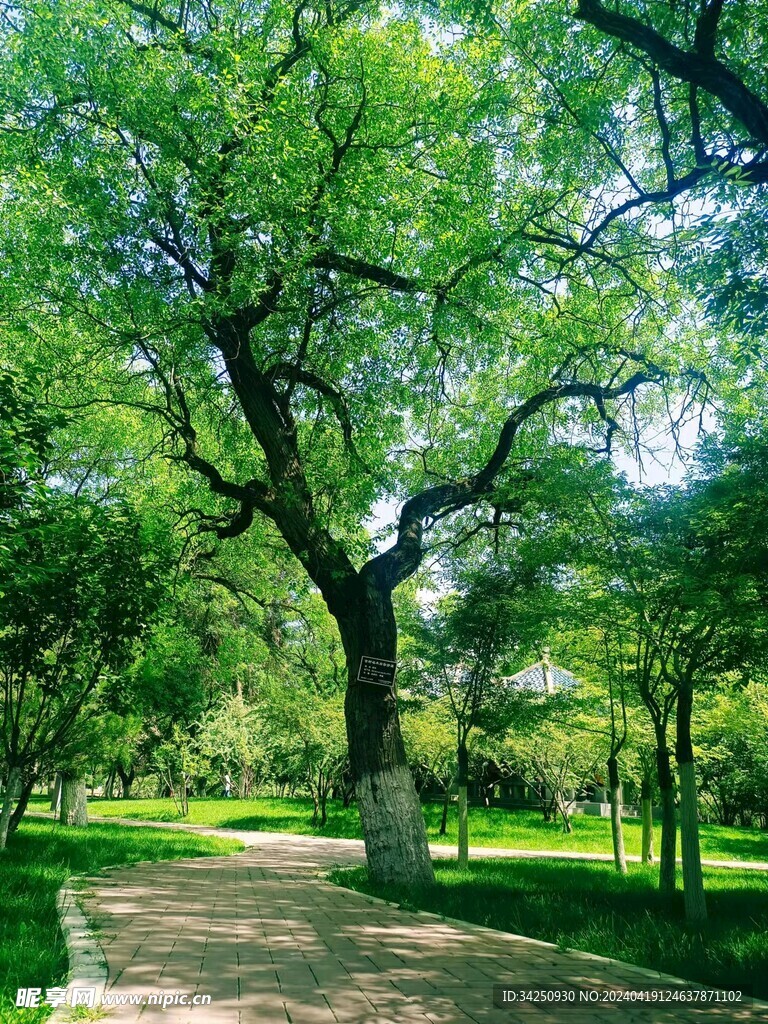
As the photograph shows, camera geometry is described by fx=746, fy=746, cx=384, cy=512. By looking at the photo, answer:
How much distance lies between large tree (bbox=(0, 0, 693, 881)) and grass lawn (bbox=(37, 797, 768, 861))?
12665 mm

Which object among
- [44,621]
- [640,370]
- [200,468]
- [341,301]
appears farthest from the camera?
[640,370]

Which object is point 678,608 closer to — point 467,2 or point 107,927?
point 107,927

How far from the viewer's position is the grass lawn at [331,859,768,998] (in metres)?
5.34

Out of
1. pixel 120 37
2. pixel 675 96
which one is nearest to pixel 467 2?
pixel 675 96

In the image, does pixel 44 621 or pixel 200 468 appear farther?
pixel 200 468

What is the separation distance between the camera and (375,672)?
376 inches

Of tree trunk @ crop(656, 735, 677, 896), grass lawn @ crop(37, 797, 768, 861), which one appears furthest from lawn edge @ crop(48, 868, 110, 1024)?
grass lawn @ crop(37, 797, 768, 861)

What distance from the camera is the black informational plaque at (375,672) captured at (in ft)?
31.2

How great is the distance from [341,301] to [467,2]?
364 cm

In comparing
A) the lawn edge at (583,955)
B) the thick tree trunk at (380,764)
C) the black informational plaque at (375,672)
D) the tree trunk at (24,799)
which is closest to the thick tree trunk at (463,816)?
the thick tree trunk at (380,764)

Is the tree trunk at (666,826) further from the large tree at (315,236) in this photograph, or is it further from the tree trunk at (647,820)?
the tree trunk at (647,820)

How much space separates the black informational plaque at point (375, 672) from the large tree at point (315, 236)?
0.48 ft

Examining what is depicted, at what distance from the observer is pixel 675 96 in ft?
26.9

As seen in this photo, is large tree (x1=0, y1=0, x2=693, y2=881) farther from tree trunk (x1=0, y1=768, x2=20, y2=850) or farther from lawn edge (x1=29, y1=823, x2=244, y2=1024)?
tree trunk (x1=0, y1=768, x2=20, y2=850)
